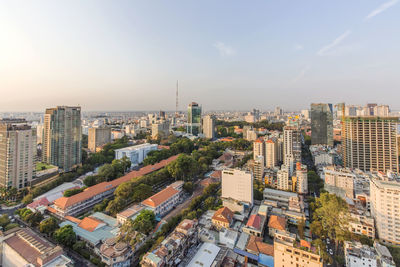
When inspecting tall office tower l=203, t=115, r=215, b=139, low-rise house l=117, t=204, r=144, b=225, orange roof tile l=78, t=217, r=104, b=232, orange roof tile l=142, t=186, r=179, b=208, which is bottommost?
orange roof tile l=78, t=217, r=104, b=232

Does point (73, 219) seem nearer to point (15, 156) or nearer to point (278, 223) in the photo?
→ point (15, 156)

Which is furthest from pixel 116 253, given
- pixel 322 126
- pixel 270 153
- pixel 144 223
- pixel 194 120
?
pixel 194 120

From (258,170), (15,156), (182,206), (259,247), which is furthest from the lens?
(258,170)

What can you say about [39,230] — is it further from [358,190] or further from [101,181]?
[358,190]

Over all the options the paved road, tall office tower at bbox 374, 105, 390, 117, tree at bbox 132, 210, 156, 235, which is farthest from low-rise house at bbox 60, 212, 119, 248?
tall office tower at bbox 374, 105, 390, 117

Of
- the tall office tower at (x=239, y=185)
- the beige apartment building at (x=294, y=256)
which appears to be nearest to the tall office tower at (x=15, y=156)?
the tall office tower at (x=239, y=185)

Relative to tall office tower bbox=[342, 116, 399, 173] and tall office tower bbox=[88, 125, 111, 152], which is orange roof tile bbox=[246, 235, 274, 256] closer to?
tall office tower bbox=[342, 116, 399, 173]

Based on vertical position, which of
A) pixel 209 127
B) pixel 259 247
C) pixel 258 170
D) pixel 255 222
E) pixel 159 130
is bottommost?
pixel 259 247
